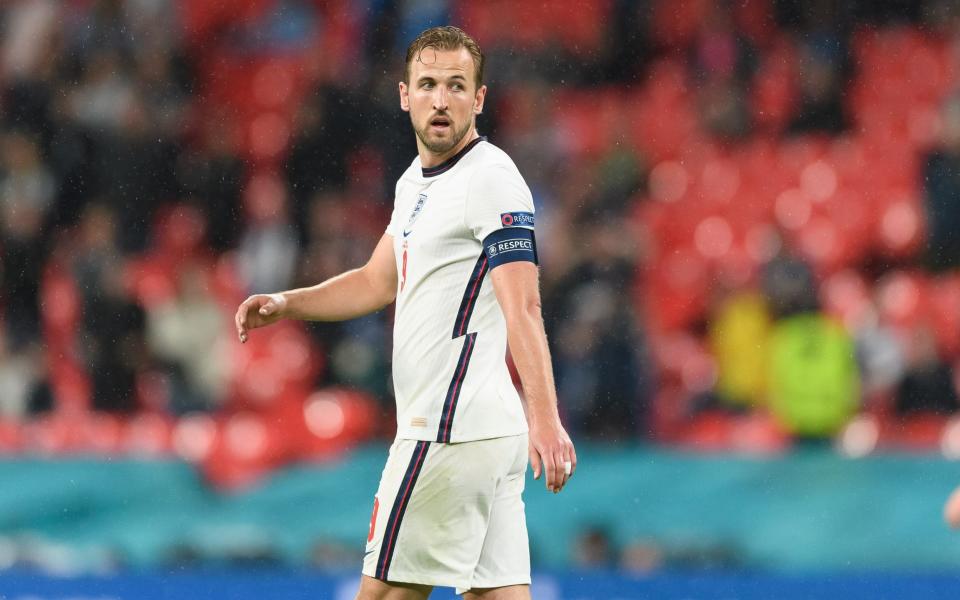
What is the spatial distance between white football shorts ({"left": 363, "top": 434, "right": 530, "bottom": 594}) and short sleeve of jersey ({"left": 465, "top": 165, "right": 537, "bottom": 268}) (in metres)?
0.54

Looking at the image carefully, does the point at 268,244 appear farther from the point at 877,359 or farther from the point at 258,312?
the point at 258,312

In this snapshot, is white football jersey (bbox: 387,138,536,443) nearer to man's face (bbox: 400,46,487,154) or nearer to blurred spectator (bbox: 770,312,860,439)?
man's face (bbox: 400,46,487,154)

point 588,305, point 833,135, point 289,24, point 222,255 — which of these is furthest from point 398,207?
point 289,24

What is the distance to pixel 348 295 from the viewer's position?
4.80 metres

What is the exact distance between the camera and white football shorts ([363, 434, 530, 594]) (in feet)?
13.8

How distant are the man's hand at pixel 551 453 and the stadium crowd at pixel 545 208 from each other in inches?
196

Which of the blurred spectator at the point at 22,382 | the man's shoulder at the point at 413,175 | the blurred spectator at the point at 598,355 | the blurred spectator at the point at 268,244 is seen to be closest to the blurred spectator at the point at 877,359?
the blurred spectator at the point at 598,355

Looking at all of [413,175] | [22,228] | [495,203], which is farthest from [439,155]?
[22,228]

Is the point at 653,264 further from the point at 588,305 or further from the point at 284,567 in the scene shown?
the point at 284,567

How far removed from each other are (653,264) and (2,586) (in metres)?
5.51

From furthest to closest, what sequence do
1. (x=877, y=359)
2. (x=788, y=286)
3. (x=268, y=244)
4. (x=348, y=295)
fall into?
(x=268, y=244)
(x=788, y=286)
(x=877, y=359)
(x=348, y=295)

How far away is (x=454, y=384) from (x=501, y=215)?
495 millimetres

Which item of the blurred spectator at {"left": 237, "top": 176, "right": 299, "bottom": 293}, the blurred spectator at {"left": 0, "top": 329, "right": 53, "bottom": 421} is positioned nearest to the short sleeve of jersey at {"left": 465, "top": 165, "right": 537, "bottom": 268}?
the blurred spectator at {"left": 0, "top": 329, "right": 53, "bottom": 421}

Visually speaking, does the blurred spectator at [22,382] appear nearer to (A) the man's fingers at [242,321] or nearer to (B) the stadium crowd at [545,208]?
(B) the stadium crowd at [545,208]
